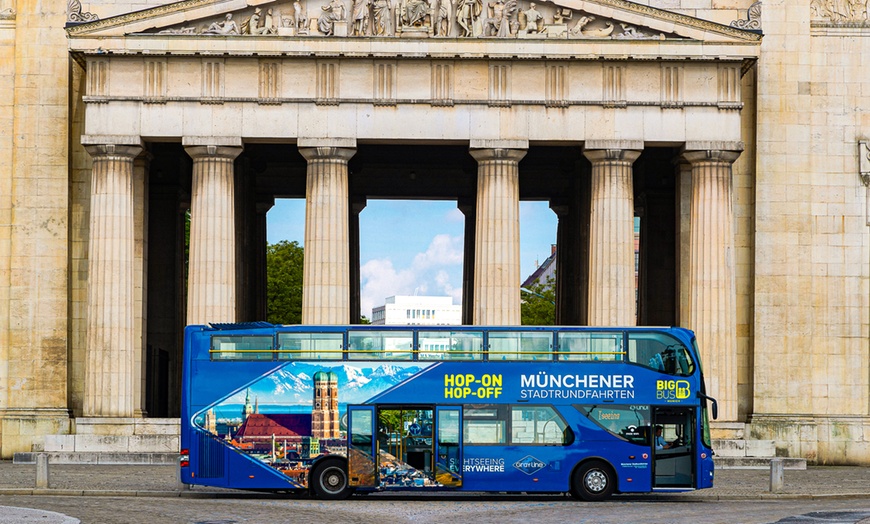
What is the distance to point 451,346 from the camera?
133 feet

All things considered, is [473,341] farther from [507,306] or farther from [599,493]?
[507,306]

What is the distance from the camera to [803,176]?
62.6 meters

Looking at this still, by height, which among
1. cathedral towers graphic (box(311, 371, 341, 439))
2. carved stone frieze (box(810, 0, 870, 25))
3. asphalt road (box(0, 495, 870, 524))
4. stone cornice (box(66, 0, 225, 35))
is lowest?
asphalt road (box(0, 495, 870, 524))

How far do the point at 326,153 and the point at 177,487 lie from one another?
785 inches

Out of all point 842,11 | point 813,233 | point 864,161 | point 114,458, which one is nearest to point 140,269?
point 114,458

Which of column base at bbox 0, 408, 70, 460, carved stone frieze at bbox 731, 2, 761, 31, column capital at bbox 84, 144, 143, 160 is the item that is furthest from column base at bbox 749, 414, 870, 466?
column base at bbox 0, 408, 70, 460

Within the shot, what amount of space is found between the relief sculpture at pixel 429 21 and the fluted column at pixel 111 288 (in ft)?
21.9

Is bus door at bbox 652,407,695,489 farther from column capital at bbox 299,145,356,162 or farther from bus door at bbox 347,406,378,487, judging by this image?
column capital at bbox 299,145,356,162

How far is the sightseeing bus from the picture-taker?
40.3m

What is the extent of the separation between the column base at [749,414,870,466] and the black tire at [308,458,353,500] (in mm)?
24861

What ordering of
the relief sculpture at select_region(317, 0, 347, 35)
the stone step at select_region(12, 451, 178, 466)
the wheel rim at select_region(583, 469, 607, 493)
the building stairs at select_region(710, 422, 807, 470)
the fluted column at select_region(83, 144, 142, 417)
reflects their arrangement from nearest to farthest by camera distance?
the wheel rim at select_region(583, 469, 607, 493)
the stone step at select_region(12, 451, 178, 466)
the building stairs at select_region(710, 422, 807, 470)
the fluted column at select_region(83, 144, 142, 417)
the relief sculpture at select_region(317, 0, 347, 35)

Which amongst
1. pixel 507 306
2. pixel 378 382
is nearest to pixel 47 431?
pixel 507 306

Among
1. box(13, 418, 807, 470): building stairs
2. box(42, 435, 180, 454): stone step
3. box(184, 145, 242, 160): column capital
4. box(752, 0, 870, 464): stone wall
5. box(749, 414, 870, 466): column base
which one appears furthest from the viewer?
box(752, 0, 870, 464): stone wall

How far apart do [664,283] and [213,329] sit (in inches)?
1410
